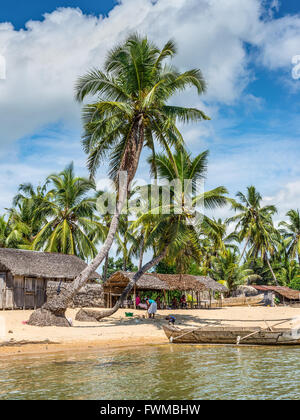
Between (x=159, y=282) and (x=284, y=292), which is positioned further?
(x=284, y=292)

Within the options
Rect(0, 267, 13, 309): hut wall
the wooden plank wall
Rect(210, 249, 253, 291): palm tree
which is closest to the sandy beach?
Answer: Rect(0, 267, 13, 309): hut wall

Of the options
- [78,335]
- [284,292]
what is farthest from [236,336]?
[284,292]

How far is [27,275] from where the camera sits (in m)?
22.0

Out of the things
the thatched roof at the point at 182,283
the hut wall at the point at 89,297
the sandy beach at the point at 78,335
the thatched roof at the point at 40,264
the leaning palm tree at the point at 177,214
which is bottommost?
the sandy beach at the point at 78,335

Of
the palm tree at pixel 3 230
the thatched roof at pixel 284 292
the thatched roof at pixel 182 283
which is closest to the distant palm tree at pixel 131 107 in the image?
the thatched roof at pixel 182 283

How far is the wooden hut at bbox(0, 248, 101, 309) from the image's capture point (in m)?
21.4

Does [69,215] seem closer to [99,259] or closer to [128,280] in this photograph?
[128,280]

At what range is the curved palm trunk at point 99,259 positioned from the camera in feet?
52.1

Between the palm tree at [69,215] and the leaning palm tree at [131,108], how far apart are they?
10984mm

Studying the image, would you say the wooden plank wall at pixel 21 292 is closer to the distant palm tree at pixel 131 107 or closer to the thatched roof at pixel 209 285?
the distant palm tree at pixel 131 107

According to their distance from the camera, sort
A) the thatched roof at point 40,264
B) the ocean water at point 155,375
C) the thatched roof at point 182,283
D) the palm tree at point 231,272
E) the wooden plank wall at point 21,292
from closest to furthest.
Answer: the ocean water at point 155,375 → the wooden plank wall at point 21,292 → the thatched roof at point 40,264 → the thatched roof at point 182,283 → the palm tree at point 231,272

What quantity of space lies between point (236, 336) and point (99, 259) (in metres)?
5.84

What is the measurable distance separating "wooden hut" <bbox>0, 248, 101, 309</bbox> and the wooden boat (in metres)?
9.70
